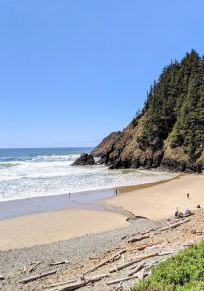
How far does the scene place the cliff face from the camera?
59438mm

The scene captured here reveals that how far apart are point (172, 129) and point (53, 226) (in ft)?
166

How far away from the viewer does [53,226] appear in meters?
21.9

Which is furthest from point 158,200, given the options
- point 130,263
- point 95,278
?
point 95,278

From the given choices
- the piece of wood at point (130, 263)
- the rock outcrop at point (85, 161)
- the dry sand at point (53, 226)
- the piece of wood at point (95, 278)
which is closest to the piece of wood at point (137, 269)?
the piece of wood at point (130, 263)

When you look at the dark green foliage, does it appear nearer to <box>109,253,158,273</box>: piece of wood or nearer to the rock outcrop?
the rock outcrop

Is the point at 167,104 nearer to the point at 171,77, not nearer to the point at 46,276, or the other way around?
the point at 171,77

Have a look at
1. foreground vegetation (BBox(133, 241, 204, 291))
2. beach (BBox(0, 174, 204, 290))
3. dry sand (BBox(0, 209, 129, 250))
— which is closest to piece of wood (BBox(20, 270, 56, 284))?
beach (BBox(0, 174, 204, 290))

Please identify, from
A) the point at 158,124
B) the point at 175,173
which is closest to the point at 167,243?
the point at 175,173

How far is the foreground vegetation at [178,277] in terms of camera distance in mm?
8087

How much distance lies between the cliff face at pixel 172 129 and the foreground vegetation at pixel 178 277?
46.5m

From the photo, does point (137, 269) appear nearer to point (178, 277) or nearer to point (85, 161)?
point (178, 277)

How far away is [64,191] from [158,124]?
38864 millimetres

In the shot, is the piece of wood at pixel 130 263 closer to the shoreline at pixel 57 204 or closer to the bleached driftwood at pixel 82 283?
the bleached driftwood at pixel 82 283

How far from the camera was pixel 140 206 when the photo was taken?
27.7 m
